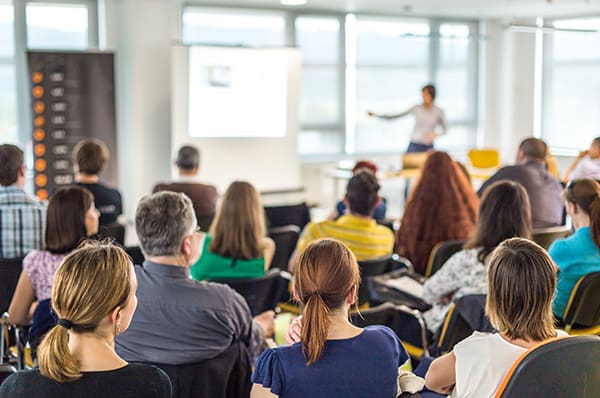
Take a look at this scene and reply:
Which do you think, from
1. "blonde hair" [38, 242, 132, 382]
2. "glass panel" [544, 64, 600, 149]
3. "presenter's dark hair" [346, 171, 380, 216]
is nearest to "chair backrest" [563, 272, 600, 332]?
"presenter's dark hair" [346, 171, 380, 216]

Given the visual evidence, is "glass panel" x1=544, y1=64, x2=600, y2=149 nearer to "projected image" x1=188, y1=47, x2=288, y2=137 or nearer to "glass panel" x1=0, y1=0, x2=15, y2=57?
"projected image" x1=188, y1=47, x2=288, y2=137

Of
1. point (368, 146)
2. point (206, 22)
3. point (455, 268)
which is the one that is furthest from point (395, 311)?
point (368, 146)

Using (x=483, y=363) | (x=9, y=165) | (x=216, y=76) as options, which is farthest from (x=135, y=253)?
(x=216, y=76)

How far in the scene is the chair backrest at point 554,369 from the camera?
78.7 inches

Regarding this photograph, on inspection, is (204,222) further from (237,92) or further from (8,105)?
(8,105)

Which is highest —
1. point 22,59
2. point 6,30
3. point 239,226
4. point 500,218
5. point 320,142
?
point 6,30

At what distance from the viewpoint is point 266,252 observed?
409cm

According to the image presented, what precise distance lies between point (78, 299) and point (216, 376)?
2.93 feet

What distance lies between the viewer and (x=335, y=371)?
6.85 ft

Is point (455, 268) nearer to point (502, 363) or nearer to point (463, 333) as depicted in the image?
point (463, 333)

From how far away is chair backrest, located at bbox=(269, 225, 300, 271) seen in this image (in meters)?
4.98

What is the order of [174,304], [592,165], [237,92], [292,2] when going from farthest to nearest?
[292,2]
[237,92]
[592,165]
[174,304]

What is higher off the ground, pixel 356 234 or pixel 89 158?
pixel 89 158

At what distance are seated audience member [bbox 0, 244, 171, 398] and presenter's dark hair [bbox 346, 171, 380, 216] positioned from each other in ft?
7.98
